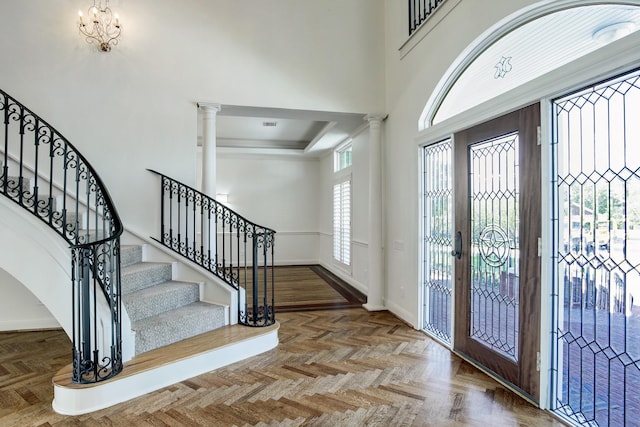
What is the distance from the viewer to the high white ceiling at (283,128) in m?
4.80


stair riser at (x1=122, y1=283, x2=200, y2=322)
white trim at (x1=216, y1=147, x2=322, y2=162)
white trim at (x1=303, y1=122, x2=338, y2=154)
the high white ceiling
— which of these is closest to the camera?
stair riser at (x1=122, y1=283, x2=200, y2=322)

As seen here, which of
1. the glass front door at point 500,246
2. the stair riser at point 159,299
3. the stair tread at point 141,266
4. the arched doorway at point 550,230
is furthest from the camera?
the stair tread at point 141,266

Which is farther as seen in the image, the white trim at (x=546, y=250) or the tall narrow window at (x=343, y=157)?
the tall narrow window at (x=343, y=157)

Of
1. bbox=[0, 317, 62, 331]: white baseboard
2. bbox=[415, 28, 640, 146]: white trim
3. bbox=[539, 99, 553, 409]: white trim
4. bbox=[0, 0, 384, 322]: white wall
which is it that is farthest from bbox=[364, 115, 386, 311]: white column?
bbox=[0, 317, 62, 331]: white baseboard

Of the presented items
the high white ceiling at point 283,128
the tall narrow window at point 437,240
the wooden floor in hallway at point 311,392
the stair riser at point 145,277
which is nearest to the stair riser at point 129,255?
the stair riser at point 145,277

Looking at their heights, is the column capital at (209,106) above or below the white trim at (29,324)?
above

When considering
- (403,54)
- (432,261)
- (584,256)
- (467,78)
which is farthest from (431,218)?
(403,54)

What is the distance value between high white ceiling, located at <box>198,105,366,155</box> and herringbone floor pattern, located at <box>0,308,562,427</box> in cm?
281

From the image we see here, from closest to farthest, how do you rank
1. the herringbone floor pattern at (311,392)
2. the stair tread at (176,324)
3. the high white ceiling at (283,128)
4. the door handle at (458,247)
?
1. the herringbone floor pattern at (311,392)
2. the stair tread at (176,324)
3. the door handle at (458,247)
4. the high white ceiling at (283,128)

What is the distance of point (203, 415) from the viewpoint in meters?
Answer: 2.38

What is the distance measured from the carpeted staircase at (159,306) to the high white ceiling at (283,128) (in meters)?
2.10

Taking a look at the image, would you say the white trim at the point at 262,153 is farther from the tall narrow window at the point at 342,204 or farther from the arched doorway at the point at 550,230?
the arched doorway at the point at 550,230

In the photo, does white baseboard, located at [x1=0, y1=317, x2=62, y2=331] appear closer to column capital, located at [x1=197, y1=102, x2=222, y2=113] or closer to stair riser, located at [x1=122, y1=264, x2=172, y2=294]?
stair riser, located at [x1=122, y1=264, x2=172, y2=294]

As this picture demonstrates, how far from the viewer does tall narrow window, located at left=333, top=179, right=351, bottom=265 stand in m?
6.88
